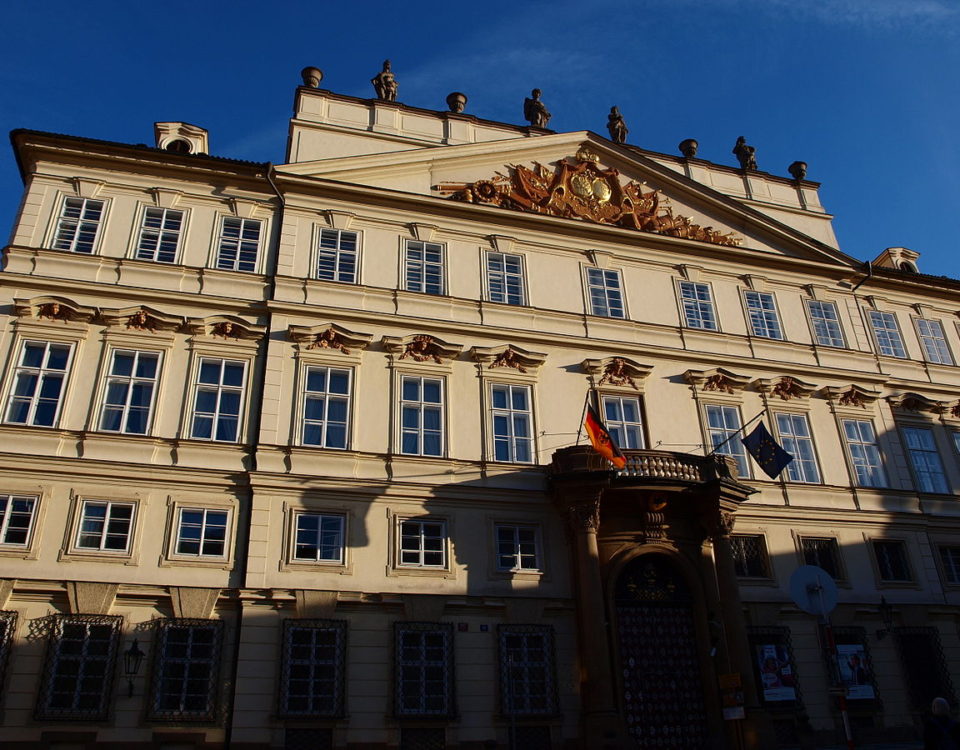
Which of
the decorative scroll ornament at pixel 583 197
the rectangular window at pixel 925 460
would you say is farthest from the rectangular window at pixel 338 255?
the rectangular window at pixel 925 460

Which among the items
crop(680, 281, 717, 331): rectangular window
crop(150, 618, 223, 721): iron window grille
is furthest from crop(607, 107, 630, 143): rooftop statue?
crop(150, 618, 223, 721): iron window grille

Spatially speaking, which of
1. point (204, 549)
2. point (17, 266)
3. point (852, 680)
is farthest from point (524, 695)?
point (17, 266)

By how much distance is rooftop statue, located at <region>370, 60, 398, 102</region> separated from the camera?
28.8 meters

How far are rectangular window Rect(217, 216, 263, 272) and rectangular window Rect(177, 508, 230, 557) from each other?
726 cm

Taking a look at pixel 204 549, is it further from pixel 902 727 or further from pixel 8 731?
pixel 902 727

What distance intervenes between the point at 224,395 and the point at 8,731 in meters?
8.79

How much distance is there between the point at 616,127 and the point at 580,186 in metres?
4.49

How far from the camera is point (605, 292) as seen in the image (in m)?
26.8

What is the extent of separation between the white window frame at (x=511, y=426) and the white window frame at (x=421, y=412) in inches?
54.9

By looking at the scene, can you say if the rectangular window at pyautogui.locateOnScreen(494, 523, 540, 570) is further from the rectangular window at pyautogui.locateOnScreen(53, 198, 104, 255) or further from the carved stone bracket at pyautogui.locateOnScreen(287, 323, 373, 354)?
the rectangular window at pyautogui.locateOnScreen(53, 198, 104, 255)

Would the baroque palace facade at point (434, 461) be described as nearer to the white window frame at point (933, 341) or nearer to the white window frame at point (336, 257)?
the white window frame at point (336, 257)

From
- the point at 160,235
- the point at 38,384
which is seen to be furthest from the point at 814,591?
the point at 160,235

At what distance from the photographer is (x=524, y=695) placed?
65.1ft

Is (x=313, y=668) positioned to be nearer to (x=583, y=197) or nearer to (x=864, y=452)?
(x=583, y=197)
